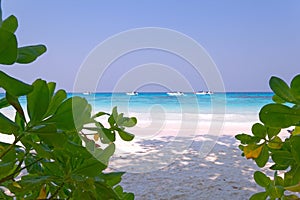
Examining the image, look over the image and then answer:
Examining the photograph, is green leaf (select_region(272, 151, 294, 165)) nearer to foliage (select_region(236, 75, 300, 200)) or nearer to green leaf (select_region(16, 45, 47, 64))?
foliage (select_region(236, 75, 300, 200))

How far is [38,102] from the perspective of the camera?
308mm

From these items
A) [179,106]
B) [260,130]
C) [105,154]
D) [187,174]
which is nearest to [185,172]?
[187,174]

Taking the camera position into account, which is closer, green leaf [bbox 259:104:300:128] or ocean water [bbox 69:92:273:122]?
green leaf [bbox 259:104:300:128]

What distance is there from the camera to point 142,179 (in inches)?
136

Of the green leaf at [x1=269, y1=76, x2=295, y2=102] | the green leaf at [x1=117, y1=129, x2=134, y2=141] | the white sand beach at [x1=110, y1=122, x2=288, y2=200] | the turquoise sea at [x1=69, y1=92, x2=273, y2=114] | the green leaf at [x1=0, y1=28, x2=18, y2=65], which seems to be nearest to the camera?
the green leaf at [x1=0, y1=28, x2=18, y2=65]

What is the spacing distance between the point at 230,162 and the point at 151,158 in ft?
3.43

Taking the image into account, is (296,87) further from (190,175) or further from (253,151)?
(190,175)

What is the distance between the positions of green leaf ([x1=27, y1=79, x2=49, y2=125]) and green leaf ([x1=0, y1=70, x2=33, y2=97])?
0.19 feet

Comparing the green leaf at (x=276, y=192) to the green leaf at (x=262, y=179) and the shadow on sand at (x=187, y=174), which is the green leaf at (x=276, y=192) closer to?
the green leaf at (x=262, y=179)

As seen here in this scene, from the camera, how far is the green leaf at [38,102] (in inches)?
11.8

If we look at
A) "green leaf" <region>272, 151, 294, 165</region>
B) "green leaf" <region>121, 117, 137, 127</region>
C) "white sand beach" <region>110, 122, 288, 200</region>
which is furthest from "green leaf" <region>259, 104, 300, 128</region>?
"white sand beach" <region>110, 122, 288, 200</region>

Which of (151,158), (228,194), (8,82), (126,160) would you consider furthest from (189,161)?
(8,82)

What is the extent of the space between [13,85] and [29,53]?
0.07 meters

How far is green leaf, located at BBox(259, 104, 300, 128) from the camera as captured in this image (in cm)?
30
